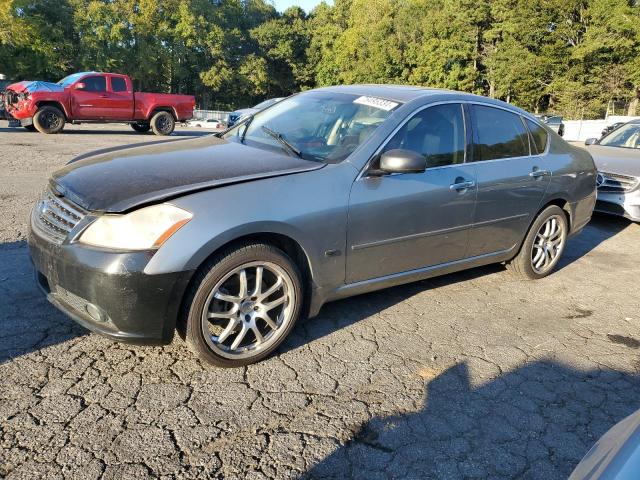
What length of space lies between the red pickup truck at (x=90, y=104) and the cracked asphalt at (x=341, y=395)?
11908 mm

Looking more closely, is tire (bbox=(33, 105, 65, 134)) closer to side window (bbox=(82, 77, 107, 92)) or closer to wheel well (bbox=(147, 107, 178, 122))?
side window (bbox=(82, 77, 107, 92))

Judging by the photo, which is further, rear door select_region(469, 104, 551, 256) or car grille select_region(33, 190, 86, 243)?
rear door select_region(469, 104, 551, 256)

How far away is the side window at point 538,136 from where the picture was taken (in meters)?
4.89

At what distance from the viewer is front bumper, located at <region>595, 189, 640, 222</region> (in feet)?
24.4

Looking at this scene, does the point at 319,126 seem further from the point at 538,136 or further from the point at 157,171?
the point at 538,136

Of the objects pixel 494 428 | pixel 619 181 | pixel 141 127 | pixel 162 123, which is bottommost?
pixel 494 428

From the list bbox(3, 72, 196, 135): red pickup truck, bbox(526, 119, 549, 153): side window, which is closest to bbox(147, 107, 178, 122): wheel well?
bbox(3, 72, 196, 135): red pickup truck

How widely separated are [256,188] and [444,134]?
176 cm

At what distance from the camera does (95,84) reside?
615 inches

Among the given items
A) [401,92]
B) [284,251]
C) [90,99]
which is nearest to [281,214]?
[284,251]

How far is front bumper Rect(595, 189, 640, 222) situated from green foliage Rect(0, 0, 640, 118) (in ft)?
122

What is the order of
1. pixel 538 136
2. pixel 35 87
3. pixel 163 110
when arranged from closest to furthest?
pixel 538 136
pixel 35 87
pixel 163 110

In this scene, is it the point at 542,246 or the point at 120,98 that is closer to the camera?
the point at 542,246

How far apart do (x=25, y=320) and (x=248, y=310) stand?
1531mm
